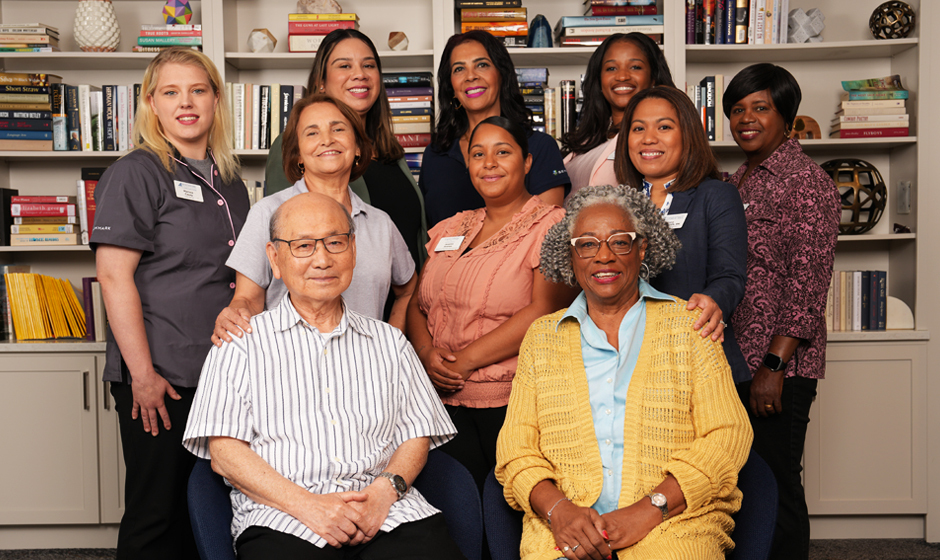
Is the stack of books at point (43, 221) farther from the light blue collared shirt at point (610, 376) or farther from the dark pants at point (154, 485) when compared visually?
the light blue collared shirt at point (610, 376)

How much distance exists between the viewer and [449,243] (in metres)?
2.40

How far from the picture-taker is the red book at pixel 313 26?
3.64 meters

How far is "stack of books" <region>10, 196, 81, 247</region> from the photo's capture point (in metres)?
3.61

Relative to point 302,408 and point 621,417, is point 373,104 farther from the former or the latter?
point 621,417

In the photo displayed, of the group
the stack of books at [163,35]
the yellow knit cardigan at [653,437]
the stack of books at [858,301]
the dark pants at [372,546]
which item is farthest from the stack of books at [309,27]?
the stack of books at [858,301]

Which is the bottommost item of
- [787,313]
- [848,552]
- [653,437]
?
[848,552]

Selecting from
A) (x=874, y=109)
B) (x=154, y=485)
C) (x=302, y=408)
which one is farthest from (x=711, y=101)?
(x=154, y=485)

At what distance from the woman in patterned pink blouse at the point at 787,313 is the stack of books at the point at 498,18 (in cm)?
157

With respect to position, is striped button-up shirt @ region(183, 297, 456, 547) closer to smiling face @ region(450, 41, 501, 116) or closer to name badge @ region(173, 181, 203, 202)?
name badge @ region(173, 181, 203, 202)

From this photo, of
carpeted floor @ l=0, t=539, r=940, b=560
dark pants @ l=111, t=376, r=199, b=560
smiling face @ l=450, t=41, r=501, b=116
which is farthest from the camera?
carpeted floor @ l=0, t=539, r=940, b=560

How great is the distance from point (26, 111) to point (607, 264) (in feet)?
10.7

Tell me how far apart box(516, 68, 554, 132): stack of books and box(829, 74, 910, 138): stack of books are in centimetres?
155

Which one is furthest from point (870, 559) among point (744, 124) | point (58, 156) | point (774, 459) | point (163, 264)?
point (58, 156)

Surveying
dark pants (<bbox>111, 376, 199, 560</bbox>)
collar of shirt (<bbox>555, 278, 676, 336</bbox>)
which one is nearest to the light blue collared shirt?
collar of shirt (<bbox>555, 278, 676, 336</bbox>)
